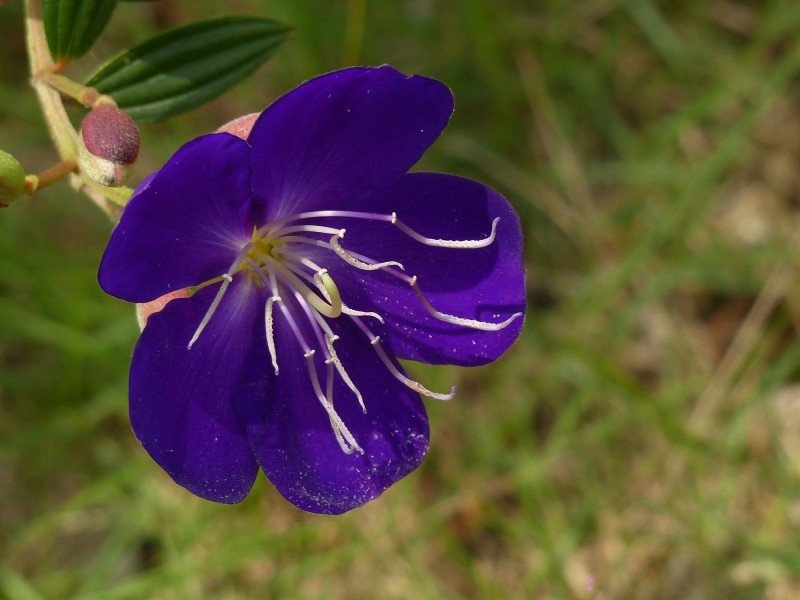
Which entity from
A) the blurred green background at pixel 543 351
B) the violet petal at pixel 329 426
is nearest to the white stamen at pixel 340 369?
the violet petal at pixel 329 426

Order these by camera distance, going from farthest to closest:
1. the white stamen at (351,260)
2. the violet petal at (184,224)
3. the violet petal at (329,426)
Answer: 1. the violet petal at (329,426)
2. the white stamen at (351,260)
3. the violet petal at (184,224)

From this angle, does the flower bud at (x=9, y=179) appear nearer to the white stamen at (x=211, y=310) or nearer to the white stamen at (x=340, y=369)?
the white stamen at (x=211, y=310)

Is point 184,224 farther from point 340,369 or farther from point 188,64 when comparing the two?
point 188,64

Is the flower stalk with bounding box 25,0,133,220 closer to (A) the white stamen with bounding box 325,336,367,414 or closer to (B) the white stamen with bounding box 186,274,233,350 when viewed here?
(B) the white stamen with bounding box 186,274,233,350

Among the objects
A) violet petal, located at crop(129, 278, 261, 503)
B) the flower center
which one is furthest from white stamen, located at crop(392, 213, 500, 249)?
violet petal, located at crop(129, 278, 261, 503)

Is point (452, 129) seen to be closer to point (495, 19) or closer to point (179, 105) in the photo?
point (495, 19)

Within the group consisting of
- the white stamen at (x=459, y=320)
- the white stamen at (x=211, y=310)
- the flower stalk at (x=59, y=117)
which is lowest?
the white stamen at (x=459, y=320)

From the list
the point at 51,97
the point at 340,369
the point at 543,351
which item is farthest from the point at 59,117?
the point at 543,351
